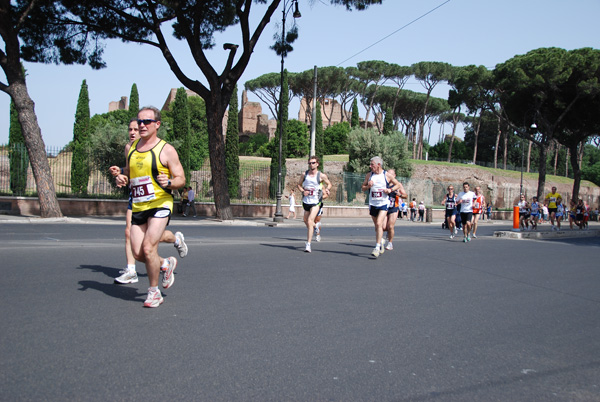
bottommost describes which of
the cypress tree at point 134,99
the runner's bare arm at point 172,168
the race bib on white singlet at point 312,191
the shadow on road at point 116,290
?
the shadow on road at point 116,290

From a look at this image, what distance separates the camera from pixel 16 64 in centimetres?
1599

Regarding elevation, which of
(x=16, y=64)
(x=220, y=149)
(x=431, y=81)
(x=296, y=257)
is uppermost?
(x=431, y=81)

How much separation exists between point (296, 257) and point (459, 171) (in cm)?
5051

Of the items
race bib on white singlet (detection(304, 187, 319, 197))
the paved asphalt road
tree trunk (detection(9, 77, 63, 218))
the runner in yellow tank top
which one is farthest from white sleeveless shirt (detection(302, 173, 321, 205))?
tree trunk (detection(9, 77, 63, 218))

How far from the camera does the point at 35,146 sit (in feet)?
53.1

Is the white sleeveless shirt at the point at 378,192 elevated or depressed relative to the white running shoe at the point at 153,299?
elevated

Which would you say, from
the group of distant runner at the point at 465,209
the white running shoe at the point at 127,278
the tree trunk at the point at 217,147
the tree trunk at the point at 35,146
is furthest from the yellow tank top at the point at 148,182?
the tree trunk at the point at 217,147

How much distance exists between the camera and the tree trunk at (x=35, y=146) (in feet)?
52.2

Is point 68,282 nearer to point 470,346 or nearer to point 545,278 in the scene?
point 470,346

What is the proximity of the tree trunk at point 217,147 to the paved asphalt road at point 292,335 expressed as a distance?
480 inches

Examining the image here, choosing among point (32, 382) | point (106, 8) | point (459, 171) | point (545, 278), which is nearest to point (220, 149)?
point (106, 8)

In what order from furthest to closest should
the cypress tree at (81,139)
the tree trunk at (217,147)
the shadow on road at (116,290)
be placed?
1. the cypress tree at (81,139)
2. the tree trunk at (217,147)
3. the shadow on road at (116,290)

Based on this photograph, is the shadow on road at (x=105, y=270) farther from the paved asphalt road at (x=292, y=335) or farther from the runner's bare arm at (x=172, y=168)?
the runner's bare arm at (x=172, y=168)

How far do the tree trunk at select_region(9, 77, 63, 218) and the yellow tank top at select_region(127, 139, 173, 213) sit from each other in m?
13.5
